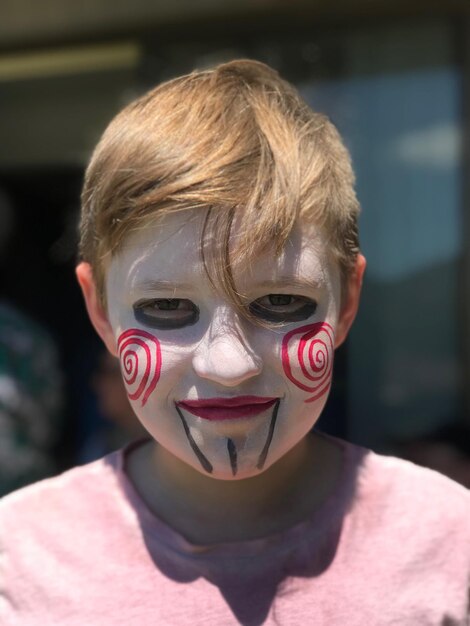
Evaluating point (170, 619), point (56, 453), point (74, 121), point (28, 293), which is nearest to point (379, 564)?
point (170, 619)

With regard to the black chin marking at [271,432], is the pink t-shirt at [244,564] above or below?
below

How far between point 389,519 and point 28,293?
244 cm

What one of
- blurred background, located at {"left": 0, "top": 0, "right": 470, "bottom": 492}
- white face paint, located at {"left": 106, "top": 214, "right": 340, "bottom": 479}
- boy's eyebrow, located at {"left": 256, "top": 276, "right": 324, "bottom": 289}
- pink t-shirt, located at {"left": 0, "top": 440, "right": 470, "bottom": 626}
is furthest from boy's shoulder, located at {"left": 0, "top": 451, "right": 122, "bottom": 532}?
blurred background, located at {"left": 0, "top": 0, "right": 470, "bottom": 492}

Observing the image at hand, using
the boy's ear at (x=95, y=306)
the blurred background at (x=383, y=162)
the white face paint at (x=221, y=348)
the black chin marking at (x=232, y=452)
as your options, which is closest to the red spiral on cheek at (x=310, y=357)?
the white face paint at (x=221, y=348)

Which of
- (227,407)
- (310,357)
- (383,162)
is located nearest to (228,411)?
(227,407)

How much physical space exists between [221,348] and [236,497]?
0.89ft

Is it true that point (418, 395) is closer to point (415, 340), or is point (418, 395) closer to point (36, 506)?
point (415, 340)

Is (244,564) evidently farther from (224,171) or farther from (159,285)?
(224,171)

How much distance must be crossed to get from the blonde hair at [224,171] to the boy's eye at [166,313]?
0.06 meters

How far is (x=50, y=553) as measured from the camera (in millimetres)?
1143

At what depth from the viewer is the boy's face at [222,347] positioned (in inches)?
40.1

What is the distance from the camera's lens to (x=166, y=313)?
3.47 feet

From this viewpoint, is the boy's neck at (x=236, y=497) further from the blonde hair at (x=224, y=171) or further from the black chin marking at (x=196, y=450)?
the blonde hair at (x=224, y=171)

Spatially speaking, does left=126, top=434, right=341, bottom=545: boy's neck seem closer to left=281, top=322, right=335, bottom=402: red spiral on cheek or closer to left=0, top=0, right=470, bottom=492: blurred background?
left=281, top=322, right=335, bottom=402: red spiral on cheek
